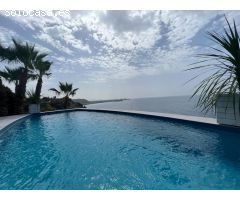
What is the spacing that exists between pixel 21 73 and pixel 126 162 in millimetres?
13668

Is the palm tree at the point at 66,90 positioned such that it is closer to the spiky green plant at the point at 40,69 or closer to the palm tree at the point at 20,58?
the spiky green plant at the point at 40,69

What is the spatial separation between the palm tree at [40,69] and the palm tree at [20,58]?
53 cm

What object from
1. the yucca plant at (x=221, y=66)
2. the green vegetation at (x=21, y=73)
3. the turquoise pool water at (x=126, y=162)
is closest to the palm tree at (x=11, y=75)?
the green vegetation at (x=21, y=73)

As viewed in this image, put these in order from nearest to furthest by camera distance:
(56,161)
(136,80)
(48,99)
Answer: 1. (56,161)
2. (48,99)
3. (136,80)

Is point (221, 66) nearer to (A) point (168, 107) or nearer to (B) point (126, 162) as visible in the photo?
(B) point (126, 162)

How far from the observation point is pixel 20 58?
12.2 meters

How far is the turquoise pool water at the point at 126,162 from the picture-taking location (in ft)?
8.21

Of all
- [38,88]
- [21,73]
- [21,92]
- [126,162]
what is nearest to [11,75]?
[21,73]

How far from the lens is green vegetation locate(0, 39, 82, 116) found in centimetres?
1144

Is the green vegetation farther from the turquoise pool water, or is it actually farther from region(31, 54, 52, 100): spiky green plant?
the turquoise pool water
